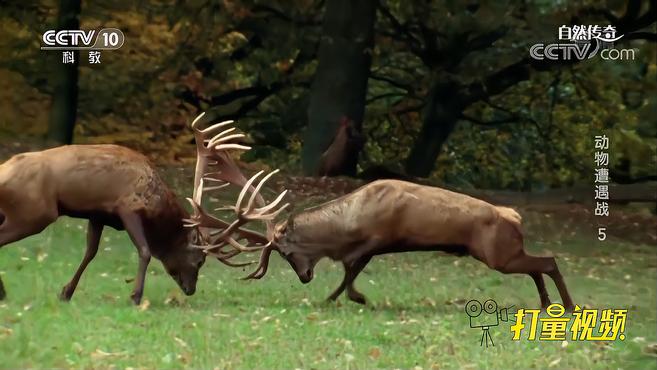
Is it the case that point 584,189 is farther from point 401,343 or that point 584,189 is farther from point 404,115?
point 401,343

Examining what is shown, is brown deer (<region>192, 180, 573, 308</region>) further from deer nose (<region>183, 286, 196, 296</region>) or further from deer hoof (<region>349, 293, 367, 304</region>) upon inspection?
deer nose (<region>183, 286, 196, 296</region>)

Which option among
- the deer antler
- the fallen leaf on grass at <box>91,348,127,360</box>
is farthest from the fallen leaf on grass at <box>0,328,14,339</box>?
the deer antler

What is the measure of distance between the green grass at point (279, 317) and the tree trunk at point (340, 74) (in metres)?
5.70

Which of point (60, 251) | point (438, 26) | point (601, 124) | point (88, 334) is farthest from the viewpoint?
point (601, 124)

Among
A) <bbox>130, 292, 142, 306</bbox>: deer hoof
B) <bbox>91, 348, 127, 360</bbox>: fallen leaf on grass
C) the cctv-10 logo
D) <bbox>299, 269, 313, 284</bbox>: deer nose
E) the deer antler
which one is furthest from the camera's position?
the cctv-10 logo

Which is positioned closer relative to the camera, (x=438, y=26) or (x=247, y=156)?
(x=438, y=26)

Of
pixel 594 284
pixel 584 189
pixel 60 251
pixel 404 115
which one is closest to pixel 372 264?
pixel 594 284

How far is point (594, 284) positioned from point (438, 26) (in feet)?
28.6

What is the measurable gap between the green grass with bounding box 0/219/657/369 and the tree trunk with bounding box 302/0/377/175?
18.7 ft

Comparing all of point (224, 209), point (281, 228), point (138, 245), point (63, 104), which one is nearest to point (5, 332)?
point (138, 245)

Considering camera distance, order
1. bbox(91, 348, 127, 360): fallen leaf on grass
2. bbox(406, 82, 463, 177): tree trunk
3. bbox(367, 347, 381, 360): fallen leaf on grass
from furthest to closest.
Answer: bbox(406, 82, 463, 177): tree trunk → bbox(367, 347, 381, 360): fallen leaf on grass → bbox(91, 348, 127, 360): fallen leaf on grass

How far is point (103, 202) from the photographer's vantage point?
10.3m

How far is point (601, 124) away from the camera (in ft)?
77.7

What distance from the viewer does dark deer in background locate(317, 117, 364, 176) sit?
20.2 m
